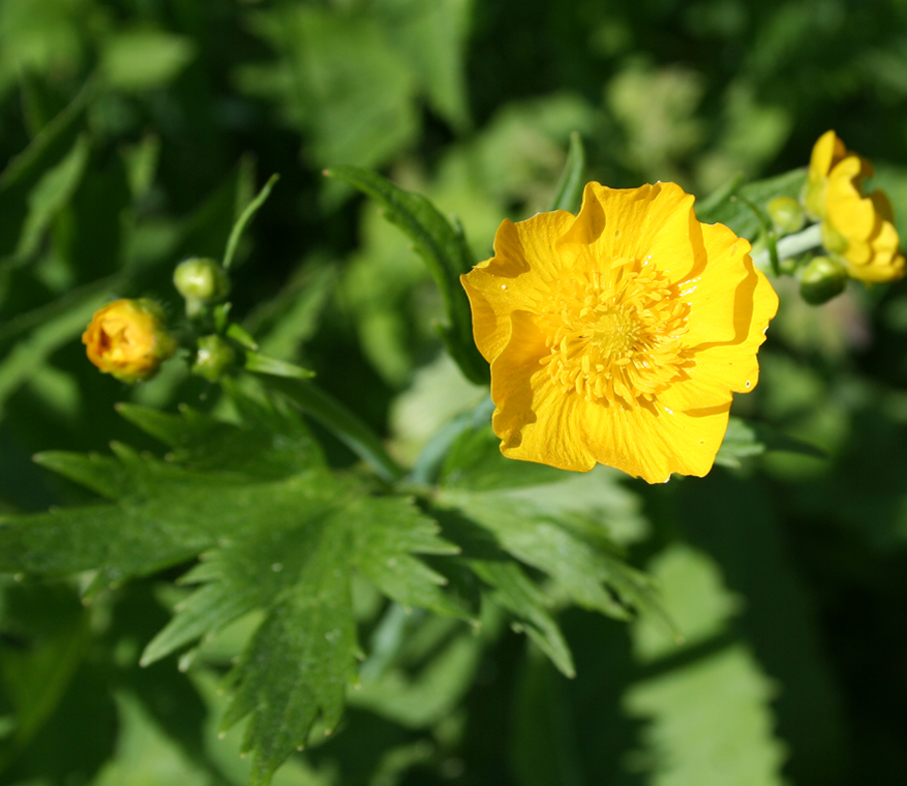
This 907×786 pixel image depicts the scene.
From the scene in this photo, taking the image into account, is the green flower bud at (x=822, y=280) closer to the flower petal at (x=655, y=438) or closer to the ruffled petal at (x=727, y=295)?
the ruffled petal at (x=727, y=295)

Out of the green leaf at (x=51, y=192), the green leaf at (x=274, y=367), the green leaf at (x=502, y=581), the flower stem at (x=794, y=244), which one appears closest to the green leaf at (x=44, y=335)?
the green leaf at (x=51, y=192)

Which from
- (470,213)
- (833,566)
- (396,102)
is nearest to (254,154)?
(396,102)

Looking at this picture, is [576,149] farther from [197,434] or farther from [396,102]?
[396,102]

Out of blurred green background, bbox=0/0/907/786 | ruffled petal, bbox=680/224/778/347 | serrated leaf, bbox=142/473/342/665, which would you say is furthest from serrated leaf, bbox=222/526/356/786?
ruffled petal, bbox=680/224/778/347

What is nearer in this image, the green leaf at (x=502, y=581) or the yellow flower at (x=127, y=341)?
the yellow flower at (x=127, y=341)

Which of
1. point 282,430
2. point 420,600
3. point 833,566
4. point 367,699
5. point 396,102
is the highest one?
point 396,102

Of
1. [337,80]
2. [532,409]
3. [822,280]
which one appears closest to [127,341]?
[532,409]
